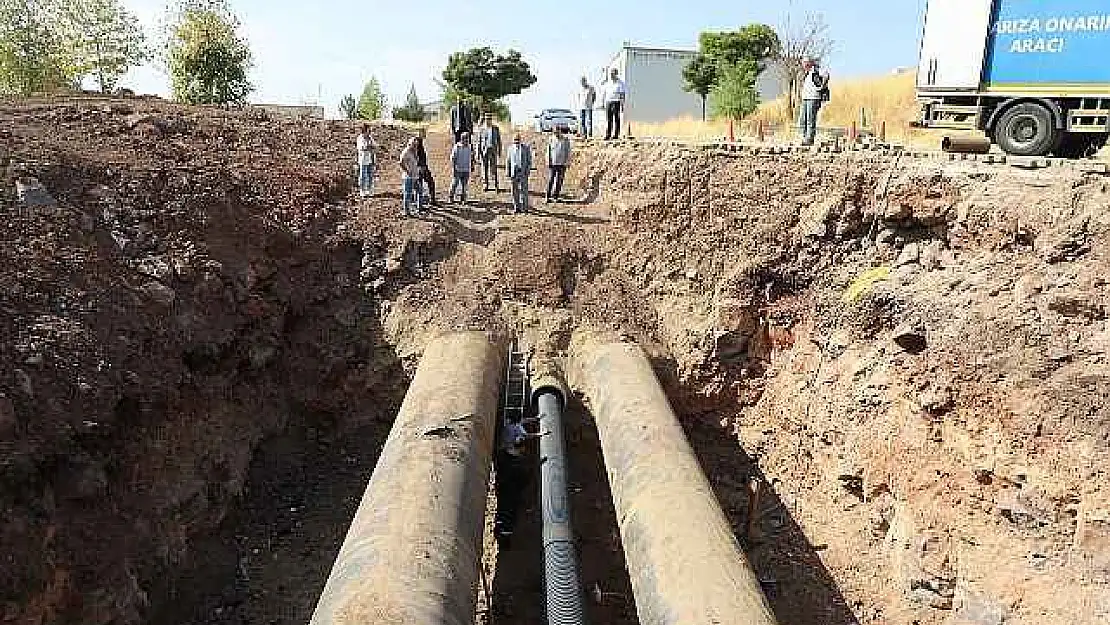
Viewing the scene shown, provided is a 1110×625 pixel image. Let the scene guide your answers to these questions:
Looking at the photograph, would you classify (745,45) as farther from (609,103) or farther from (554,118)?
(609,103)

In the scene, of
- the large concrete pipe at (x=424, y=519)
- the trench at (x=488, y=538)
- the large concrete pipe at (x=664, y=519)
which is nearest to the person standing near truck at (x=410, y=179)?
the trench at (x=488, y=538)

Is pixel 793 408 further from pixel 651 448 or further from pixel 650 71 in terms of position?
pixel 650 71

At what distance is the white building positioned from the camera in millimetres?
46875

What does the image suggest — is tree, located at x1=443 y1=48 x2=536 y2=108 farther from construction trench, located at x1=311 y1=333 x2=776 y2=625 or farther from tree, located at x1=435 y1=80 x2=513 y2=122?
construction trench, located at x1=311 y1=333 x2=776 y2=625

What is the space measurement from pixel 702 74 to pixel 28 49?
24.1 m

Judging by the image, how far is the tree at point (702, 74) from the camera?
1335 inches

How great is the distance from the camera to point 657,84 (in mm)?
47688

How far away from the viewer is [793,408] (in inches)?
425

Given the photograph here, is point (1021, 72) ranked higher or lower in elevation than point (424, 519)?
higher

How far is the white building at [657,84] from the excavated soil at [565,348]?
1332 inches

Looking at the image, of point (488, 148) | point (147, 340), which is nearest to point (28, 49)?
point (488, 148)

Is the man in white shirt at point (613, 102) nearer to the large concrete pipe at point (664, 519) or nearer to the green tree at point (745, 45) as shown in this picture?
the large concrete pipe at point (664, 519)

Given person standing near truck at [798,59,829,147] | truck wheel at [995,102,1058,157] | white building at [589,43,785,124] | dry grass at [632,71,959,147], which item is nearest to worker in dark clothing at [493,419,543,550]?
person standing near truck at [798,59,829,147]

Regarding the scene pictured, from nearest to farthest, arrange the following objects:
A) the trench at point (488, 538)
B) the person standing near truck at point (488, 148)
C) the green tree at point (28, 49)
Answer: the trench at point (488, 538), the person standing near truck at point (488, 148), the green tree at point (28, 49)
